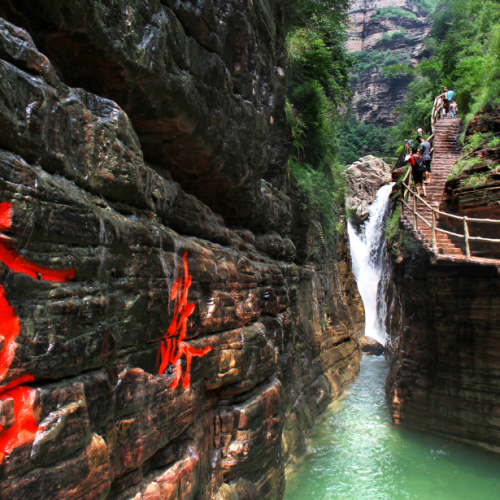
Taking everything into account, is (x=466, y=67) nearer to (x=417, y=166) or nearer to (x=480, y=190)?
(x=417, y=166)

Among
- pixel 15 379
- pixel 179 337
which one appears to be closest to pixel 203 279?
pixel 179 337

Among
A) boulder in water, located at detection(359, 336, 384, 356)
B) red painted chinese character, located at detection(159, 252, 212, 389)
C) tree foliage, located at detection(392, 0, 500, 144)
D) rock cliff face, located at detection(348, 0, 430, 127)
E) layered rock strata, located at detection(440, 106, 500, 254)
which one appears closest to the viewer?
red painted chinese character, located at detection(159, 252, 212, 389)

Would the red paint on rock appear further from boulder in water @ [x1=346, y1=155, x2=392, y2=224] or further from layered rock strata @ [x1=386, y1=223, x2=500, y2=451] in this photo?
boulder in water @ [x1=346, y1=155, x2=392, y2=224]

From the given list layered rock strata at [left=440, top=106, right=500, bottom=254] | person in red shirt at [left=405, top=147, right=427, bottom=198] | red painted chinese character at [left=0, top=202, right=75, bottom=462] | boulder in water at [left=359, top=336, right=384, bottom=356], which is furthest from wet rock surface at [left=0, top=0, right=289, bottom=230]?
boulder in water at [left=359, top=336, right=384, bottom=356]

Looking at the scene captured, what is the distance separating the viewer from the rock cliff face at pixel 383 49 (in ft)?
129

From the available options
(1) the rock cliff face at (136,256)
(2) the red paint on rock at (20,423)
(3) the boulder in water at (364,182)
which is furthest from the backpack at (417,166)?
(3) the boulder in water at (364,182)

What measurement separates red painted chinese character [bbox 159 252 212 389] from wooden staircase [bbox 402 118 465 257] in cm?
678

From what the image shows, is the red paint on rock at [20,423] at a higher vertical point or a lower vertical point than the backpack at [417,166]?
lower

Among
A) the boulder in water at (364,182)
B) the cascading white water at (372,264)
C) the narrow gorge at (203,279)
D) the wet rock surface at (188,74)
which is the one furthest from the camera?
the boulder in water at (364,182)

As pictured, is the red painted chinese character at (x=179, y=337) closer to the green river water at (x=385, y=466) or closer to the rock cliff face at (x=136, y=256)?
the rock cliff face at (x=136, y=256)

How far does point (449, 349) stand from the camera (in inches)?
408

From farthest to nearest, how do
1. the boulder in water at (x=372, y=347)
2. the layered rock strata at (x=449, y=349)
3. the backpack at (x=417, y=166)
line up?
the boulder in water at (x=372, y=347), the backpack at (x=417, y=166), the layered rock strata at (x=449, y=349)

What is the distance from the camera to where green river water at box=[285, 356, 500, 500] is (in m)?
8.05

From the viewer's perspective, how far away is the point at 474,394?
9.70 meters
